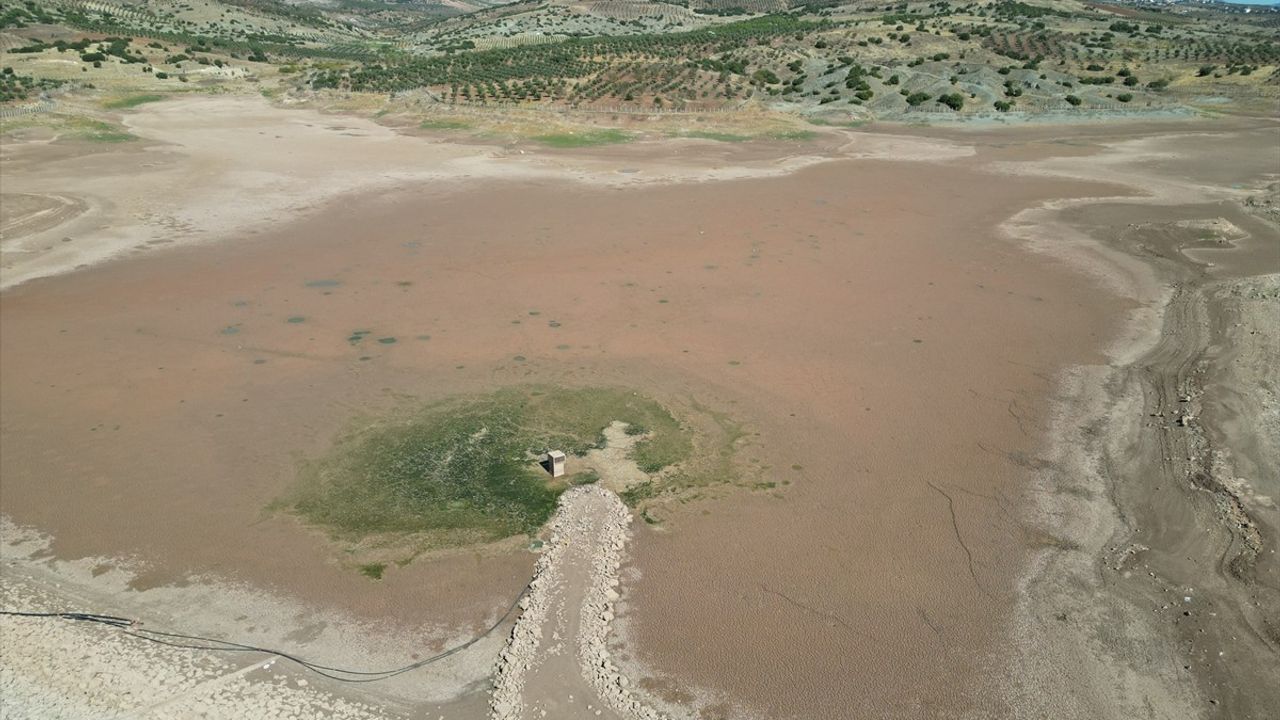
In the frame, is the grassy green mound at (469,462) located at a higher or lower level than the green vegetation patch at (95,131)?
lower

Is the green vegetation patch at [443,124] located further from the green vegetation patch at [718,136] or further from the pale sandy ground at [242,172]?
the green vegetation patch at [718,136]

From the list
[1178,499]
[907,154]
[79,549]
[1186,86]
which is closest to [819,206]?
[907,154]

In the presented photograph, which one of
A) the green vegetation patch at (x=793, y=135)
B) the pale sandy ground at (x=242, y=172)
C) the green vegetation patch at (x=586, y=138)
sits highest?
the green vegetation patch at (x=793, y=135)

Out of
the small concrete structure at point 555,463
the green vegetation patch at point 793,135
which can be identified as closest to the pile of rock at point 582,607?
the small concrete structure at point 555,463

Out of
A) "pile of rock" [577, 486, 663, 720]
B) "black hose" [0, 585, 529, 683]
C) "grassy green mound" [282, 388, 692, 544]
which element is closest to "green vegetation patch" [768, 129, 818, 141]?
"grassy green mound" [282, 388, 692, 544]

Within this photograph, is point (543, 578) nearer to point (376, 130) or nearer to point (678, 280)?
point (678, 280)

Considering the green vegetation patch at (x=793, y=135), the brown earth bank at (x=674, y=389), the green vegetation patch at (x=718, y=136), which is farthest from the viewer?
the green vegetation patch at (x=793, y=135)

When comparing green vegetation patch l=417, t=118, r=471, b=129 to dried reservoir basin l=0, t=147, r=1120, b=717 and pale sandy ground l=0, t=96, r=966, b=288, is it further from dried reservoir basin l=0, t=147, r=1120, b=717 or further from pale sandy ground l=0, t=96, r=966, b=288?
dried reservoir basin l=0, t=147, r=1120, b=717
